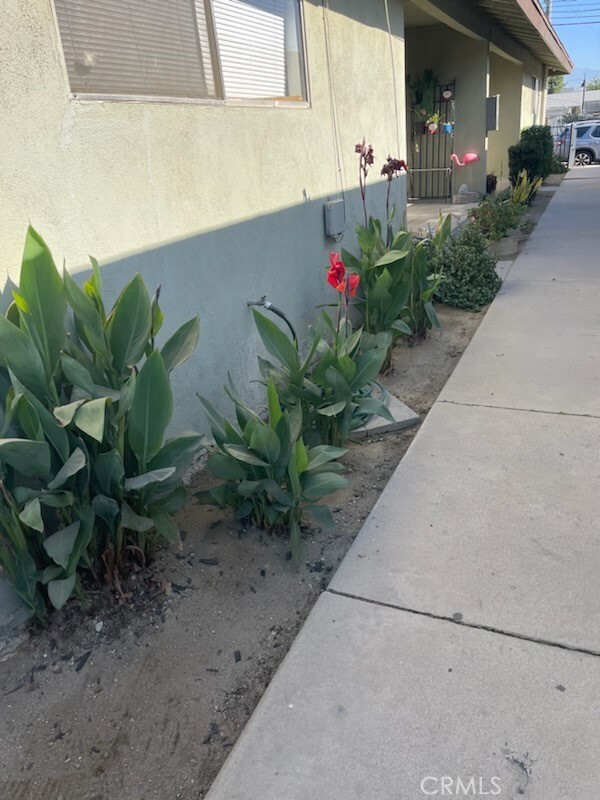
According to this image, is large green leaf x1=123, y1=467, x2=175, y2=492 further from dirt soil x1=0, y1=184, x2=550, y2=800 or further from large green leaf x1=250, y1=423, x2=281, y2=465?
dirt soil x1=0, y1=184, x2=550, y2=800

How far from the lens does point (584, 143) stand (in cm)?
2266

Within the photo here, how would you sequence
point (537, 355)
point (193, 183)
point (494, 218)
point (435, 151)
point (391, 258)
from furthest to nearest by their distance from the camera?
point (435, 151), point (494, 218), point (537, 355), point (391, 258), point (193, 183)

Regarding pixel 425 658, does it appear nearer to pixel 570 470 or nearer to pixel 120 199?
pixel 570 470

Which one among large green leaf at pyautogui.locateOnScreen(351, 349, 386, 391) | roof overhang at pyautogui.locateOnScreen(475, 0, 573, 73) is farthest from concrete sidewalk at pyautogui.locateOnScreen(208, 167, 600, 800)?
roof overhang at pyautogui.locateOnScreen(475, 0, 573, 73)

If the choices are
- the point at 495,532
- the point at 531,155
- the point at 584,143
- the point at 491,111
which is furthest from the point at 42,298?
the point at 584,143

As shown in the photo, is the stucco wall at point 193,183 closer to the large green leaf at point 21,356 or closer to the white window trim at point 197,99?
the white window trim at point 197,99

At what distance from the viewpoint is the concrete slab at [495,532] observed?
2.30 m

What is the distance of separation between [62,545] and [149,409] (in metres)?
0.53

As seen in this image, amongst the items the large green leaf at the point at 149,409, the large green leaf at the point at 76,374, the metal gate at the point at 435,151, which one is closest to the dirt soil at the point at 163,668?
the large green leaf at the point at 149,409

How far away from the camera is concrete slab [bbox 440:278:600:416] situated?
3992mm

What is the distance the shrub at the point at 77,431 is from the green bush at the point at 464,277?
4.21 meters

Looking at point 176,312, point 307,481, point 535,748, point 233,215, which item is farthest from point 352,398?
point 535,748

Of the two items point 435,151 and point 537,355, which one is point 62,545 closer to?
point 537,355

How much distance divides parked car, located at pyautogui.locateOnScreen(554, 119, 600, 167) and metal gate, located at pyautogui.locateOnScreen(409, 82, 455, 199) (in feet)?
38.5
